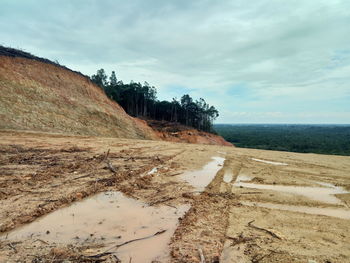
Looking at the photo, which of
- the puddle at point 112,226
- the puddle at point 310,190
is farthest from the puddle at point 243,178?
the puddle at point 112,226

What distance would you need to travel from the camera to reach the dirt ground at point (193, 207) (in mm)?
2693

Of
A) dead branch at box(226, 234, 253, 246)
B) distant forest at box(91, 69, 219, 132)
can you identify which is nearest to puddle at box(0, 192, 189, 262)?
dead branch at box(226, 234, 253, 246)

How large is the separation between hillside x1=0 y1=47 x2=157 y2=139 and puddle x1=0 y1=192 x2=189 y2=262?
12557mm

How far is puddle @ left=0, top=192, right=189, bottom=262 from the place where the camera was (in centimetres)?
284

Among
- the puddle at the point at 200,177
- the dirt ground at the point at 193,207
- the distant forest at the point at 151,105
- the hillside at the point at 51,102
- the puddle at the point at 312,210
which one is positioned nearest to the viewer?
the dirt ground at the point at 193,207

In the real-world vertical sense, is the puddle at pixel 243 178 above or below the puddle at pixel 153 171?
below

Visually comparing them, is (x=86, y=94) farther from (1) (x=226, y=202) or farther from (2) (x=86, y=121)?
(1) (x=226, y=202)

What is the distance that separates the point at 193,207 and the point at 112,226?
5.14 feet

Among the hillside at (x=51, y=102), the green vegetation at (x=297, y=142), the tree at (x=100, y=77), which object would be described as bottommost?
the green vegetation at (x=297, y=142)

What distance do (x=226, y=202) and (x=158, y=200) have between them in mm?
1455

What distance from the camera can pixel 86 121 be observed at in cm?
1903

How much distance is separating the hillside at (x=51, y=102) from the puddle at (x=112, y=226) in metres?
12.6

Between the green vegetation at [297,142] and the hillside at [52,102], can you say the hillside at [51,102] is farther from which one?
the green vegetation at [297,142]

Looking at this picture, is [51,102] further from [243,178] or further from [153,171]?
A: [243,178]
